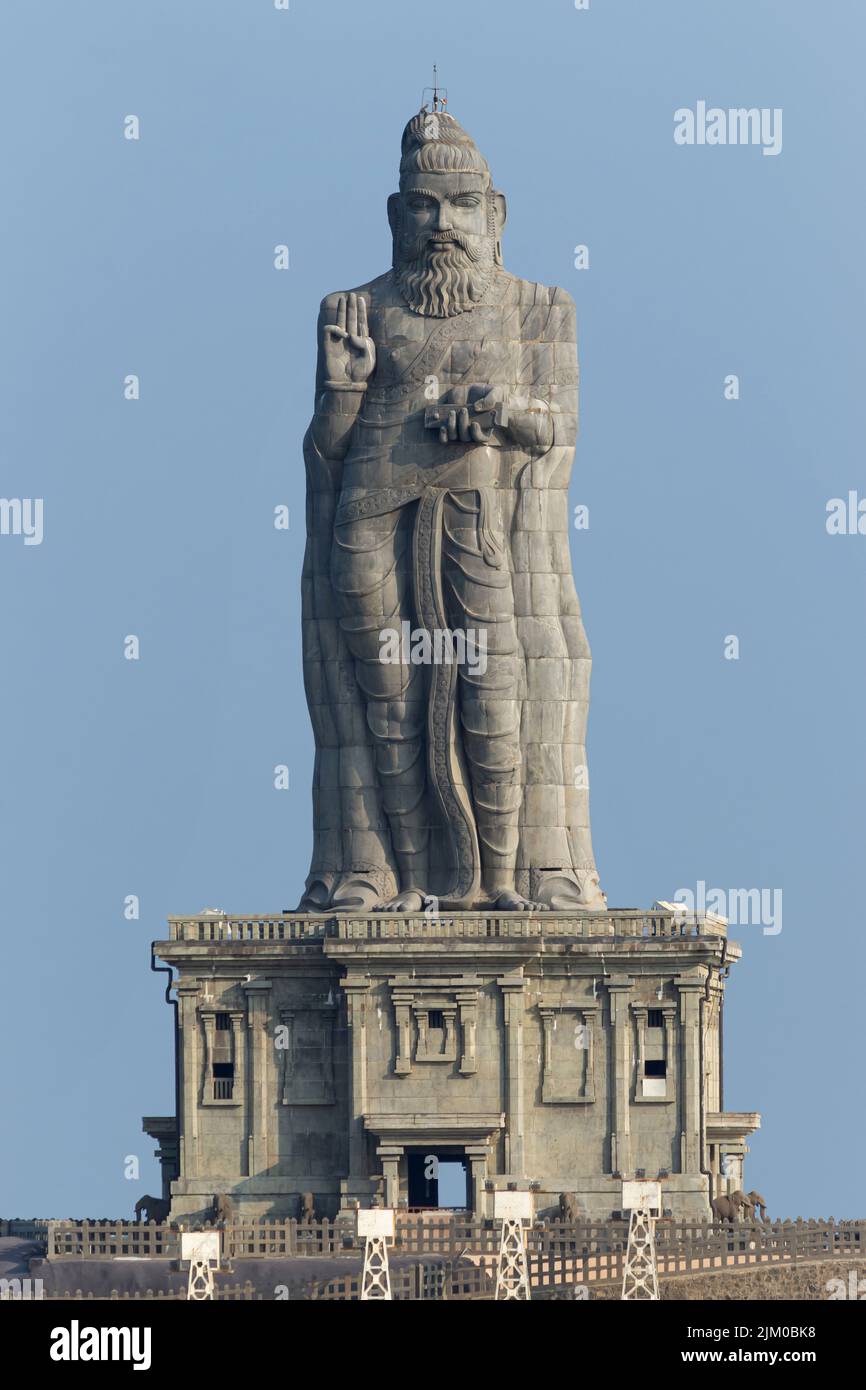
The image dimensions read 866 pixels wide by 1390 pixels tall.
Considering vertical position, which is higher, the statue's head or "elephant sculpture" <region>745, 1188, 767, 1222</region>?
the statue's head

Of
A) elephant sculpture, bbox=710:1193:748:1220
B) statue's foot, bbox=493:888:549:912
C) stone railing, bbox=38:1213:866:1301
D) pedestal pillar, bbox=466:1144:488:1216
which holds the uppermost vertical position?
statue's foot, bbox=493:888:549:912

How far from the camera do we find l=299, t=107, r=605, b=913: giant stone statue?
9956 centimetres

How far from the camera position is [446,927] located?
97875 millimetres

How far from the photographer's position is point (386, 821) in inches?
3952

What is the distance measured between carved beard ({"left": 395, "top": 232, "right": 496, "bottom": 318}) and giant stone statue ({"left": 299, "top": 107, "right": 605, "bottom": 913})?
4 centimetres

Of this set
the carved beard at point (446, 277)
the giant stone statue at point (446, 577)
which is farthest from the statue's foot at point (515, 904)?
the carved beard at point (446, 277)

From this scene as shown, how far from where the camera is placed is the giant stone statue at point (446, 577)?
99562 millimetres

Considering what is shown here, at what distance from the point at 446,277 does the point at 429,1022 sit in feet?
43.2

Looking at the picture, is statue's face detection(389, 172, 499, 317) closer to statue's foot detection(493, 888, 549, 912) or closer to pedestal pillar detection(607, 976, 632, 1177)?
statue's foot detection(493, 888, 549, 912)

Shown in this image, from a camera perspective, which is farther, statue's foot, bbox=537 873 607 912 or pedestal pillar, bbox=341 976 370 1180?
statue's foot, bbox=537 873 607 912

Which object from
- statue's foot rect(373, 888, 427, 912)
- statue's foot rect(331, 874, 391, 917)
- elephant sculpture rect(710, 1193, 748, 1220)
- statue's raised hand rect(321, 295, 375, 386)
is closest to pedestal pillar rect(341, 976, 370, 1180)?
statue's foot rect(373, 888, 427, 912)

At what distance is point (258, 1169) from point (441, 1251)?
6.75 metres
